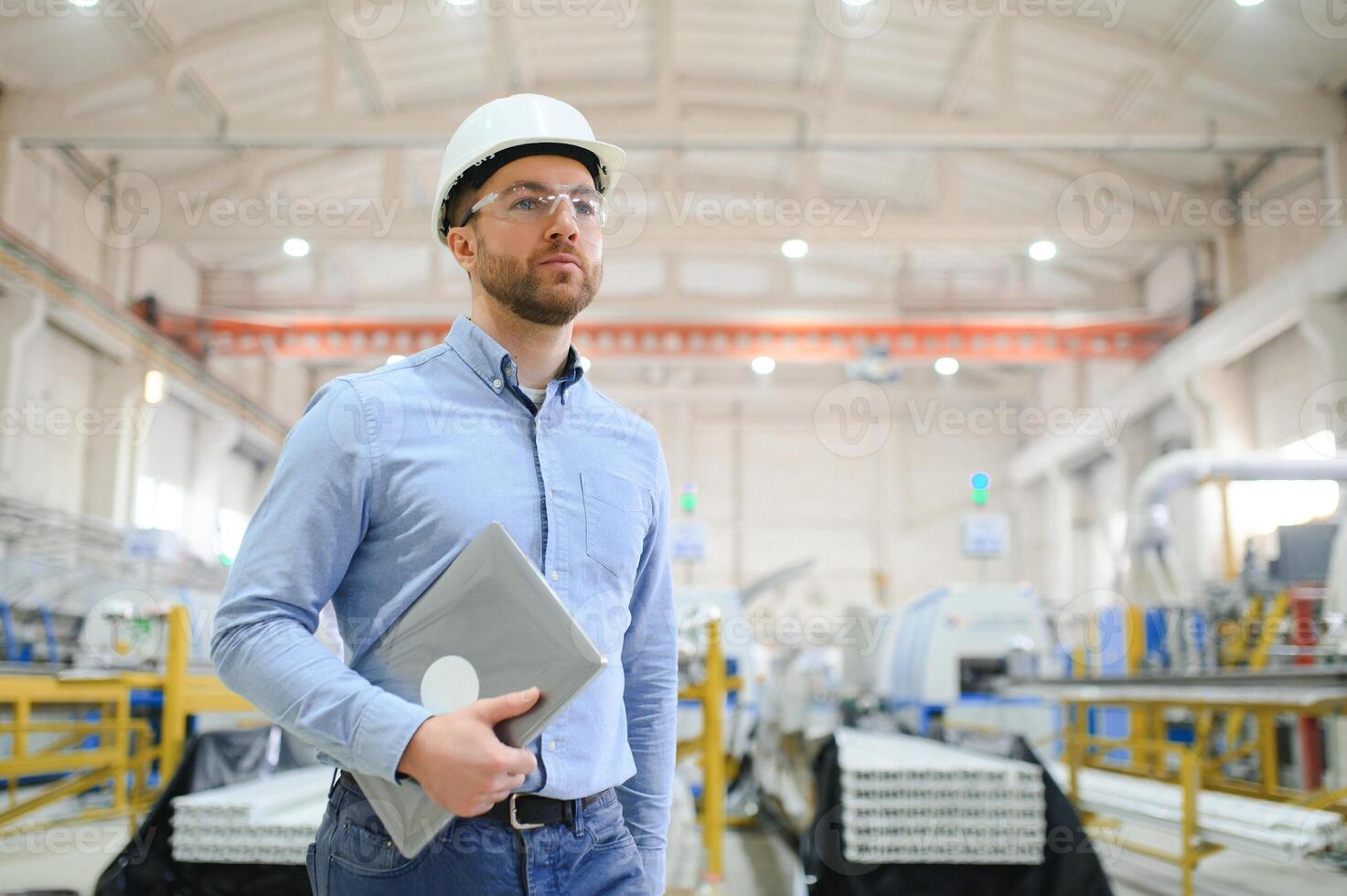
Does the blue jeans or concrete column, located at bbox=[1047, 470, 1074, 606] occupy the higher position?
concrete column, located at bbox=[1047, 470, 1074, 606]

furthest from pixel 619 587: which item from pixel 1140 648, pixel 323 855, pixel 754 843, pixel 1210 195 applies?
pixel 1210 195

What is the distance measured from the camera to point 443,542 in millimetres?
1293

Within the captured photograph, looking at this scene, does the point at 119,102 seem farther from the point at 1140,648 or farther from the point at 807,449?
the point at 807,449

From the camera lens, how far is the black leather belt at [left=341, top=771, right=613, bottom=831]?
127 centimetres

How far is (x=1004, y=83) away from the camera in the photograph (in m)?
9.63
